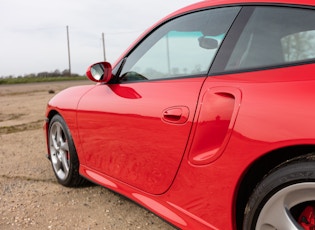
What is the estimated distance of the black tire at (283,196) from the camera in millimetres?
1398

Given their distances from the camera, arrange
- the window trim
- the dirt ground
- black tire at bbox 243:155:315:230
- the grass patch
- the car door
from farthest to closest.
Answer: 1. the grass patch
2. the dirt ground
3. the car door
4. the window trim
5. black tire at bbox 243:155:315:230

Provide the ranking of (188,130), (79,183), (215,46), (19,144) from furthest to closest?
(19,144), (79,183), (215,46), (188,130)

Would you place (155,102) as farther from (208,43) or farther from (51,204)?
(51,204)

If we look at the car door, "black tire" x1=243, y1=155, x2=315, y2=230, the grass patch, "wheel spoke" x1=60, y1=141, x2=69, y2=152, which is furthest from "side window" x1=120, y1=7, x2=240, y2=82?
the grass patch

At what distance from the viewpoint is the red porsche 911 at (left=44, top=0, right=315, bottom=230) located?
1.48m

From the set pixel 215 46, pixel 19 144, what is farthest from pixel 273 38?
pixel 19 144

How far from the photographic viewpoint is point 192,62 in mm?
2146

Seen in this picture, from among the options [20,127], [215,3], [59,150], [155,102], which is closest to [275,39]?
[215,3]

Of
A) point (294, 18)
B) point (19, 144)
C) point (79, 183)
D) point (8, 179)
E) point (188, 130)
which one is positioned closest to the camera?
point (294, 18)

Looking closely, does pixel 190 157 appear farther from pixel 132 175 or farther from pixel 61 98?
pixel 61 98

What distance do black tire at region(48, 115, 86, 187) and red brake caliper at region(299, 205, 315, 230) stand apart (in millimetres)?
2181

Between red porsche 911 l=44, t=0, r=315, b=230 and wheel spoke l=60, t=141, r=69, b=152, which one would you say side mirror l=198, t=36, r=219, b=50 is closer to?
red porsche 911 l=44, t=0, r=315, b=230

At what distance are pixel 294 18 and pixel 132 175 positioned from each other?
54.9 inches

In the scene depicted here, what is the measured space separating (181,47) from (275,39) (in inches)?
27.1
